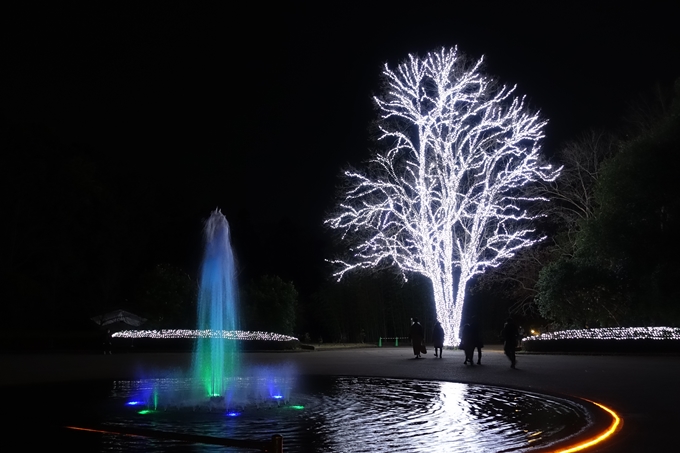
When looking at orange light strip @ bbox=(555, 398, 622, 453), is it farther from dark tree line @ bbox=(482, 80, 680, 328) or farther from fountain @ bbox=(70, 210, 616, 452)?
dark tree line @ bbox=(482, 80, 680, 328)

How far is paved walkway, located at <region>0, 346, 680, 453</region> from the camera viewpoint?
394 inches

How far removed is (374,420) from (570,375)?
9473 mm

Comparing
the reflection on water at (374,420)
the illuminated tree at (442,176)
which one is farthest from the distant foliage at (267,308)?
the reflection on water at (374,420)

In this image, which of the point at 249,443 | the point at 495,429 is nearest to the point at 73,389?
the point at 495,429

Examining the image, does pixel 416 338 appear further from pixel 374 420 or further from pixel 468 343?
pixel 374 420

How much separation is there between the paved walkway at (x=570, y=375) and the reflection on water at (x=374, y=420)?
2.75 ft

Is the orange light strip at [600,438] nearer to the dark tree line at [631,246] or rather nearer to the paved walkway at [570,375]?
the paved walkway at [570,375]

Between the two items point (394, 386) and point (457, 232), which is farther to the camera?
point (457, 232)

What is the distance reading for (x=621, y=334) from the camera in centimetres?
3031

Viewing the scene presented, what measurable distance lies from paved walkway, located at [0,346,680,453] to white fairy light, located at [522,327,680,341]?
1.72 metres

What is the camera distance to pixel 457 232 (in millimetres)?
35750

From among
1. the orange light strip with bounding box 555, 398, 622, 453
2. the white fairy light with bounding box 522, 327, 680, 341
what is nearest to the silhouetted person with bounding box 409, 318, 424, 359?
the white fairy light with bounding box 522, 327, 680, 341

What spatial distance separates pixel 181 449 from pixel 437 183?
25754 millimetres

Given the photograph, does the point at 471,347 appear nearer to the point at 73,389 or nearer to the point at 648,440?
the point at 73,389
